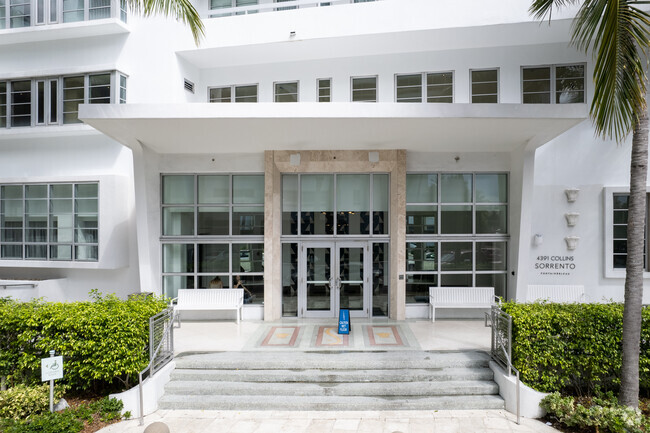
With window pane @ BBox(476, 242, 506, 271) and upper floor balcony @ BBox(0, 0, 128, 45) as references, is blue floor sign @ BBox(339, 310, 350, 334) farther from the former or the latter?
upper floor balcony @ BBox(0, 0, 128, 45)

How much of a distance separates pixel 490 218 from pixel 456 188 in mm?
1324

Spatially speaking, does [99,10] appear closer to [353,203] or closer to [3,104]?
[3,104]

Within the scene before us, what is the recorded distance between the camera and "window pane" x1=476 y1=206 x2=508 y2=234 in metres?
12.0

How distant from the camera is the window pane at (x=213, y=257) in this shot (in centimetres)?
1218

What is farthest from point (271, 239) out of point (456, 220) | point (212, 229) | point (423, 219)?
point (456, 220)

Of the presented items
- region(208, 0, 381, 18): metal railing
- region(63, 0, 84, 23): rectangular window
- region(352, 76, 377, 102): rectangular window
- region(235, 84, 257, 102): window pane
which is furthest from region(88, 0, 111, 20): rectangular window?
region(352, 76, 377, 102): rectangular window

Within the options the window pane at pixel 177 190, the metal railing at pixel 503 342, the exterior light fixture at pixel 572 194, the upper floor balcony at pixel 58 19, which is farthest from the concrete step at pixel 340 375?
the upper floor balcony at pixel 58 19

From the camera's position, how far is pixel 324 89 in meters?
12.8

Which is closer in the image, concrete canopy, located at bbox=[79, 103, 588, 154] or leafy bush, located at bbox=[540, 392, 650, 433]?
leafy bush, located at bbox=[540, 392, 650, 433]

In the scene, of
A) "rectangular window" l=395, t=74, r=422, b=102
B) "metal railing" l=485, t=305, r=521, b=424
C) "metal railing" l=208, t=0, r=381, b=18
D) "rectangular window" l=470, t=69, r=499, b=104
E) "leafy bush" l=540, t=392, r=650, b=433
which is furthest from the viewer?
"metal railing" l=208, t=0, r=381, b=18

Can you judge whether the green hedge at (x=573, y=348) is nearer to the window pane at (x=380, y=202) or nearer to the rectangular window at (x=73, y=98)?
the window pane at (x=380, y=202)

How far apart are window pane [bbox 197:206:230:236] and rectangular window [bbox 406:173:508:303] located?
550 centimetres

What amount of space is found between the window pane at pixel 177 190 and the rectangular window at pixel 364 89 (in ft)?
18.8

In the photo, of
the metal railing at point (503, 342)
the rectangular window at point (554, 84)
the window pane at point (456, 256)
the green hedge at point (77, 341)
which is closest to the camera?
the green hedge at point (77, 341)
